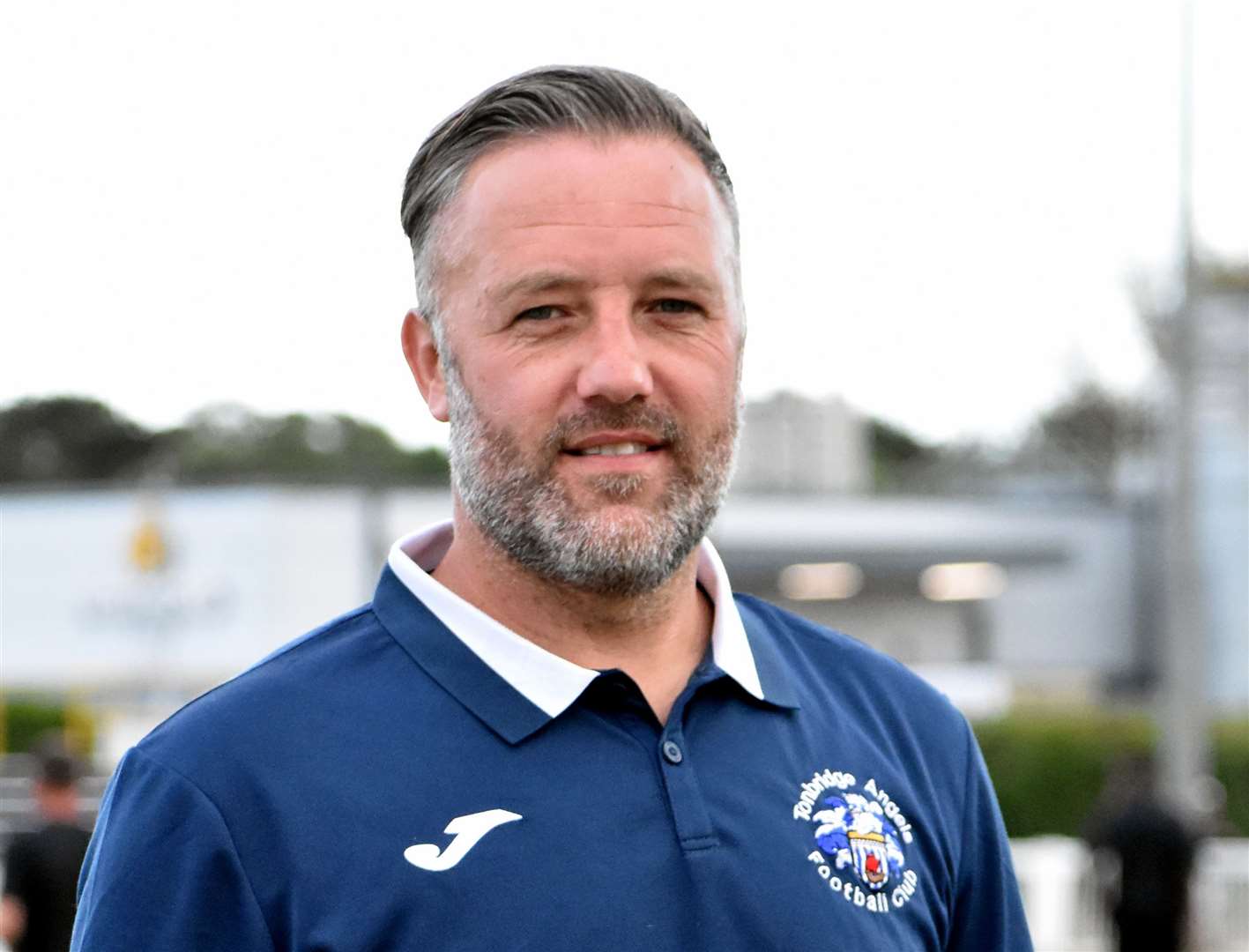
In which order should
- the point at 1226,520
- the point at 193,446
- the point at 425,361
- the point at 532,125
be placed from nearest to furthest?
the point at 532,125 < the point at 425,361 < the point at 1226,520 < the point at 193,446

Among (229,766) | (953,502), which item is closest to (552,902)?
(229,766)

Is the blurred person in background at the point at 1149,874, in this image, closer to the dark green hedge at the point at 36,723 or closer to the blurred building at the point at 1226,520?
the dark green hedge at the point at 36,723

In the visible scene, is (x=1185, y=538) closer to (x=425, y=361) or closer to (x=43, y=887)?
(x=43, y=887)

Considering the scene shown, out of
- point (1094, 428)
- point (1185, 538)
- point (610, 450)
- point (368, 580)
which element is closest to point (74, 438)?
point (1094, 428)

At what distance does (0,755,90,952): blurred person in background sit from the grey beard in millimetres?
5547

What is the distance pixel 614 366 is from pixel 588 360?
37 millimetres

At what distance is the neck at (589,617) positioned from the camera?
7.38 ft

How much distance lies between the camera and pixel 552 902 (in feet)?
6.64

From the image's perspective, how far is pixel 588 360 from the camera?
7.06 feet

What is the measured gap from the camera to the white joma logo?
6.61ft

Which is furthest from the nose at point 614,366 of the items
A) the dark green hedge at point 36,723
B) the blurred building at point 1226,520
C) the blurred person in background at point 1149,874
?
the blurred building at point 1226,520

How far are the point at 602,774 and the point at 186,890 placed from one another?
17.9 inches

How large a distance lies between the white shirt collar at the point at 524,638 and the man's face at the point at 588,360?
0.09 meters

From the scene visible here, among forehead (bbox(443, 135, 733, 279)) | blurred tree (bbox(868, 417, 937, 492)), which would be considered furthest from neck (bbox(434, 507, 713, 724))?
blurred tree (bbox(868, 417, 937, 492))
